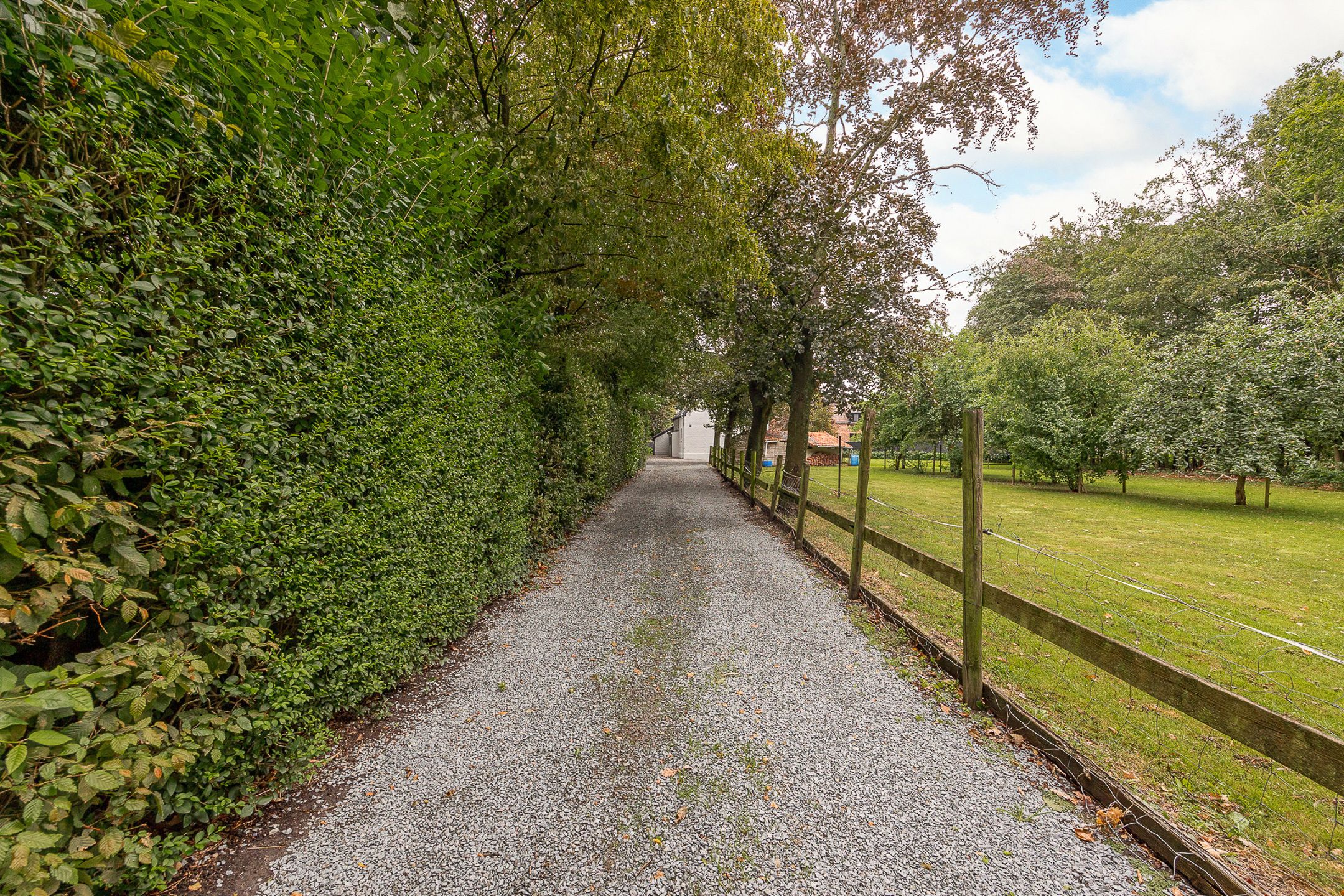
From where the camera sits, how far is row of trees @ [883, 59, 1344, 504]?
37.9ft

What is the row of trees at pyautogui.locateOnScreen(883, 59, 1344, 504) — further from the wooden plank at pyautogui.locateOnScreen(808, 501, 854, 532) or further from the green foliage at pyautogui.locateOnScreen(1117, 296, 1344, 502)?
the wooden plank at pyautogui.locateOnScreen(808, 501, 854, 532)

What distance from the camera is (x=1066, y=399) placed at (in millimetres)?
17094

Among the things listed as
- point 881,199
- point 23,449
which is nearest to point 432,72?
point 23,449

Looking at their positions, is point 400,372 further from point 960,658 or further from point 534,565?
point 960,658

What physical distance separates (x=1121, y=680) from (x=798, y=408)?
28.0ft

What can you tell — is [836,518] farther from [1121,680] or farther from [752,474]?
[752,474]

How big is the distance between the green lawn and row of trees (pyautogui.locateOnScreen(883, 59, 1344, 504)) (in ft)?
8.53

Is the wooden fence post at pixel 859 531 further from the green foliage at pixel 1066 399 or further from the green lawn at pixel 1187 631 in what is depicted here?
the green foliage at pixel 1066 399

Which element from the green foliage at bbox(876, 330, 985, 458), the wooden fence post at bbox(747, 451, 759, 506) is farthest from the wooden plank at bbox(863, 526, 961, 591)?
the green foliage at bbox(876, 330, 985, 458)

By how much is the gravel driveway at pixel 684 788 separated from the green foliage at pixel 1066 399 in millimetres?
17448

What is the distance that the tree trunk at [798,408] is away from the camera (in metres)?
10.9

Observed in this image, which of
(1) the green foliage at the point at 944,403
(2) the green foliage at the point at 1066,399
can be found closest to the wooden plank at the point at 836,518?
(2) the green foliage at the point at 1066,399

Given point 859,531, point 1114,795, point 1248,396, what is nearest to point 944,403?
point 1248,396

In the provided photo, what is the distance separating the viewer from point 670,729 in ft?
9.87
